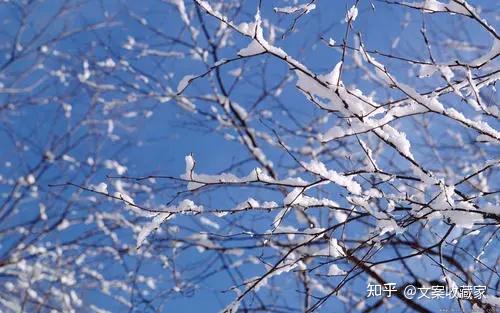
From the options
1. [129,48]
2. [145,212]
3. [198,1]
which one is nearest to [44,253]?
[129,48]

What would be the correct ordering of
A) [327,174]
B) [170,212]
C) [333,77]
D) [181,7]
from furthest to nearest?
[181,7] → [170,212] → [327,174] → [333,77]

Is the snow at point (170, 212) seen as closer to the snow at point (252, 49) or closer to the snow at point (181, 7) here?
the snow at point (252, 49)

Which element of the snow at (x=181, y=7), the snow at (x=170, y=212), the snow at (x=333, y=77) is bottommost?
the snow at (x=170, y=212)

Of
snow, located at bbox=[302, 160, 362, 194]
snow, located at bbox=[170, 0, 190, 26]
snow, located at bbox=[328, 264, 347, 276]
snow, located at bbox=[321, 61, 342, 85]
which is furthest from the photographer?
snow, located at bbox=[170, 0, 190, 26]

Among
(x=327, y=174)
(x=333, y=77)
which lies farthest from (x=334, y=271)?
(x=333, y=77)

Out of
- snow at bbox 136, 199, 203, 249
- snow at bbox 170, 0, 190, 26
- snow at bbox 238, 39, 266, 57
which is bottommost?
snow at bbox 136, 199, 203, 249

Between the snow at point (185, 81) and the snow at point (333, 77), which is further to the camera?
the snow at point (185, 81)

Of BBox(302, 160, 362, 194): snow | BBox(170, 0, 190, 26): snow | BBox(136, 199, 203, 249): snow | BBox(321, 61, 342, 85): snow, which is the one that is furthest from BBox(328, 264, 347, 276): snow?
BBox(170, 0, 190, 26): snow

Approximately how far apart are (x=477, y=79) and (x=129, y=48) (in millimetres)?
4072

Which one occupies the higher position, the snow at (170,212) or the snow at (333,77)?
the snow at (333,77)

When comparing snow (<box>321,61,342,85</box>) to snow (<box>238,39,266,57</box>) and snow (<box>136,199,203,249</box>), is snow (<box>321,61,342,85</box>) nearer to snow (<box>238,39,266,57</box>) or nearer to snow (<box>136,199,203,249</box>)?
snow (<box>238,39,266,57</box>)

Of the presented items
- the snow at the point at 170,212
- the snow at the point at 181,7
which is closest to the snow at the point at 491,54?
the snow at the point at 170,212

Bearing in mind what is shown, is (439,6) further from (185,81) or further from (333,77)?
(185,81)

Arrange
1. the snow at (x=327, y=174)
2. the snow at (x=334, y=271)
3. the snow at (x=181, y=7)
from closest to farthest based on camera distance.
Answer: the snow at (x=327, y=174) → the snow at (x=334, y=271) → the snow at (x=181, y=7)
